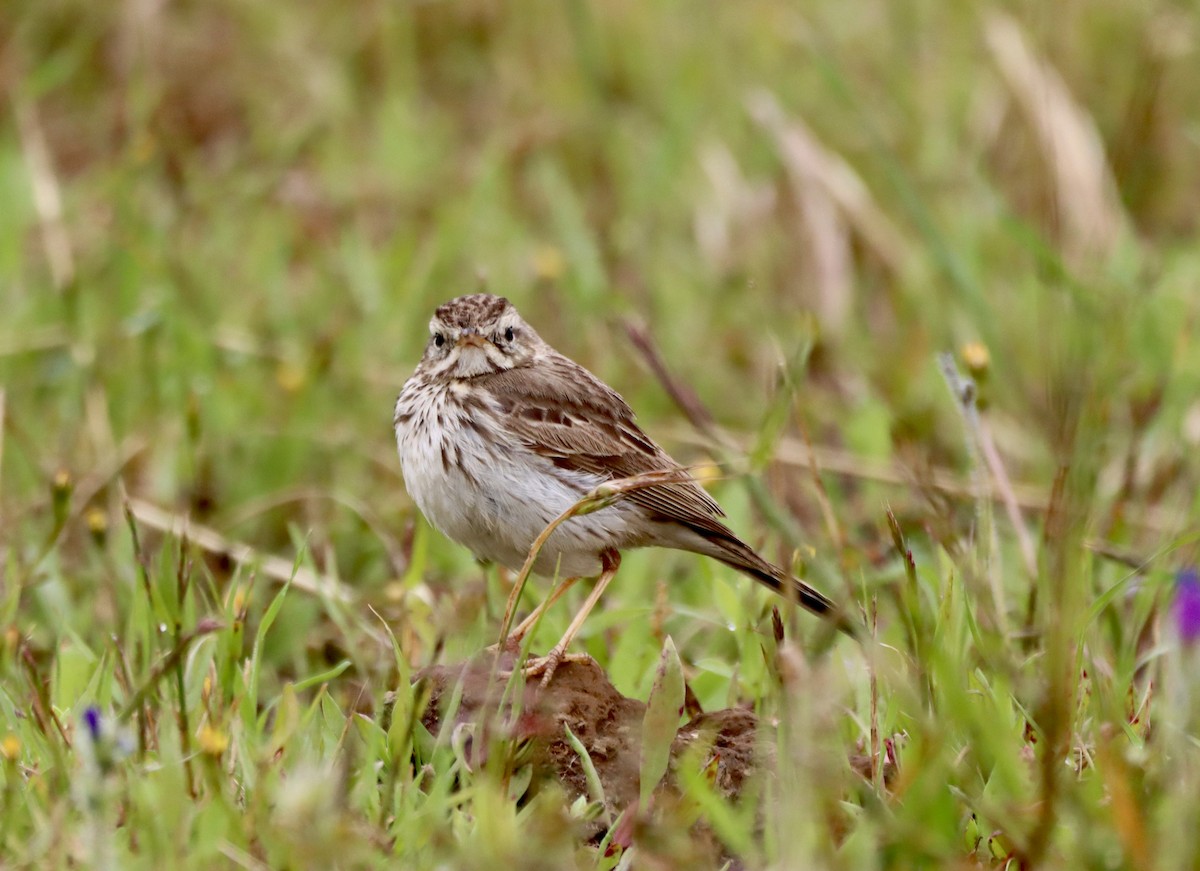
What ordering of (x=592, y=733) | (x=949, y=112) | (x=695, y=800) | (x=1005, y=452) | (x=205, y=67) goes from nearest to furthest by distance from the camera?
(x=695, y=800) < (x=592, y=733) < (x=1005, y=452) < (x=949, y=112) < (x=205, y=67)

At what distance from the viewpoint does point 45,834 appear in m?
3.22

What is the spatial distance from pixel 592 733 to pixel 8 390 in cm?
370

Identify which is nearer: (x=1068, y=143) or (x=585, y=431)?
(x=585, y=431)

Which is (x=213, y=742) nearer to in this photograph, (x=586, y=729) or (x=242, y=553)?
(x=586, y=729)

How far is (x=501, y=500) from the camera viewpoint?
15.7 ft

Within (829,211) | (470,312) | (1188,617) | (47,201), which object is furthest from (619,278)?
(1188,617)

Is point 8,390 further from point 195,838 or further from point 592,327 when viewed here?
point 195,838

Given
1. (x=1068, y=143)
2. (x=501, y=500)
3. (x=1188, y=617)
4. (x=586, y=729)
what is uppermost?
(x=1068, y=143)

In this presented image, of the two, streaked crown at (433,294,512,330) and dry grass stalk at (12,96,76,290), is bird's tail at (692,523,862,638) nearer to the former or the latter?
streaked crown at (433,294,512,330)

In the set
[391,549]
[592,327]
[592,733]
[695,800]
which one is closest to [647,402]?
[592,327]

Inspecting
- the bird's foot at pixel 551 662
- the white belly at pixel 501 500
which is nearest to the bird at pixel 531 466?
the white belly at pixel 501 500

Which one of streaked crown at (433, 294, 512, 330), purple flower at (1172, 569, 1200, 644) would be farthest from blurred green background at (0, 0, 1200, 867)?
purple flower at (1172, 569, 1200, 644)

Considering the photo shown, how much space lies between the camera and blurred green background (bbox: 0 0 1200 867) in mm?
5188

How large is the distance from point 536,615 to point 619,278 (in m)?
4.25
